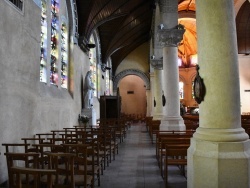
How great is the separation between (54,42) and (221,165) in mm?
8220

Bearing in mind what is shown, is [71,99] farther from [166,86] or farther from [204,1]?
[204,1]

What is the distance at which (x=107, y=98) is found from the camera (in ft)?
55.3

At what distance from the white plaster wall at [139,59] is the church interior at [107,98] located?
6626mm

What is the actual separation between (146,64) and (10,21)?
2054cm

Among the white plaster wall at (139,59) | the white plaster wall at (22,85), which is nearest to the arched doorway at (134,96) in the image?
the white plaster wall at (139,59)

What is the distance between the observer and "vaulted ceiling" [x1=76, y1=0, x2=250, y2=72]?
13.0m

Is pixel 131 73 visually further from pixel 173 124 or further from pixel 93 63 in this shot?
pixel 173 124

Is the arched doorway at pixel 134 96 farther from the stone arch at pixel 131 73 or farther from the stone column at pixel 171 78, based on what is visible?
the stone column at pixel 171 78

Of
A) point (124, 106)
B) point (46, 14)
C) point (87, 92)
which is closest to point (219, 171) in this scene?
point (46, 14)

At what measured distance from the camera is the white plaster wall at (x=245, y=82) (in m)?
20.7

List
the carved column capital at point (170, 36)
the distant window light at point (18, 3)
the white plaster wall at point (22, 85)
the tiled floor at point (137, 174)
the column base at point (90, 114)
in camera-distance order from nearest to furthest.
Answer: the tiled floor at point (137, 174) → the white plaster wall at point (22, 85) → the distant window light at point (18, 3) → the carved column capital at point (170, 36) → the column base at point (90, 114)

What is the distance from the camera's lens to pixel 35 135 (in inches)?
295

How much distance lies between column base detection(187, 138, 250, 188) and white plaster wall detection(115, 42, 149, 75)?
73.1 ft

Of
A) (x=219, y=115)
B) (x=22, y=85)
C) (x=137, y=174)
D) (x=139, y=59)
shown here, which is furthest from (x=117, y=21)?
(x=219, y=115)
